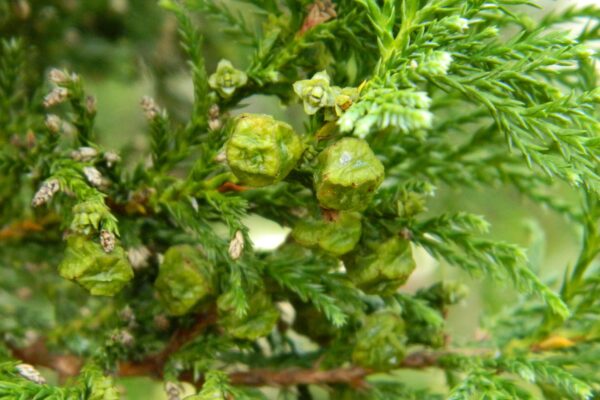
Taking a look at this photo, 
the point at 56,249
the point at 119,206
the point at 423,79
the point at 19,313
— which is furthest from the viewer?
the point at 19,313

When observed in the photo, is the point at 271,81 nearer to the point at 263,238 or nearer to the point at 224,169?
the point at 224,169

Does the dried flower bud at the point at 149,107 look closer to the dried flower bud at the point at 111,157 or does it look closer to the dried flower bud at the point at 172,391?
the dried flower bud at the point at 111,157

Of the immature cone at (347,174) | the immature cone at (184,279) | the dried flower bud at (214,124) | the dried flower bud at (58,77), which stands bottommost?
the immature cone at (184,279)

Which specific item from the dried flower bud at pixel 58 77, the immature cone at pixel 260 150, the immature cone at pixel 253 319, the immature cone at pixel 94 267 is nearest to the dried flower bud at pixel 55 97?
the dried flower bud at pixel 58 77

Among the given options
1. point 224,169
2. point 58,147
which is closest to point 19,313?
point 58,147

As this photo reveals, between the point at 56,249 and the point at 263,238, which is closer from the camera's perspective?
the point at 56,249

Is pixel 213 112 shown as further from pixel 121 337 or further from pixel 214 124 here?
pixel 121 337
